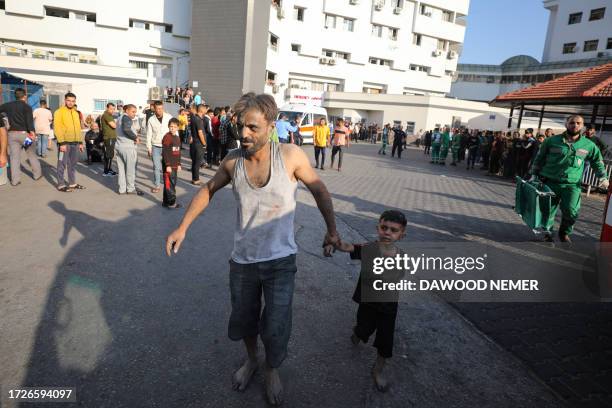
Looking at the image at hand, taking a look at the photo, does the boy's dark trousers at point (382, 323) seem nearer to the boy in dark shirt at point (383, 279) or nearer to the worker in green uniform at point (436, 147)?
the boy in dark shirt at point (383, 279)

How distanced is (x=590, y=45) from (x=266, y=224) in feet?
178

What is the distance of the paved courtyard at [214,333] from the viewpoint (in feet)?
8.89

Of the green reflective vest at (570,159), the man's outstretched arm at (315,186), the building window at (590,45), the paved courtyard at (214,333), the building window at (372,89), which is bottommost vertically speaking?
the paved courtyard at (214,333)

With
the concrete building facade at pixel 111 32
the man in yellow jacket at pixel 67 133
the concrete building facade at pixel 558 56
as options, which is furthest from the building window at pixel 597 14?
the man in yellow jacket at pixel 67 133

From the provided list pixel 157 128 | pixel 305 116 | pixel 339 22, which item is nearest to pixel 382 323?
pixel 157 128

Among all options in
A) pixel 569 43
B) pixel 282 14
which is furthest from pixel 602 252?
pixel 569 43

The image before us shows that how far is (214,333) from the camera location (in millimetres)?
3316

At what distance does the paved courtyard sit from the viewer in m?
2.71

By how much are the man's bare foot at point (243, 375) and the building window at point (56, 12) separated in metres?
43.7

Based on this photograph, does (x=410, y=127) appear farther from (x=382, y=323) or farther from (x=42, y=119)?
(x=382, y=323)

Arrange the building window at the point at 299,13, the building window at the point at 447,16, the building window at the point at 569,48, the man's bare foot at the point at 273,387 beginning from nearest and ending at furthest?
the man's bare foot at the point at 273,387
the building window at the point at 299,13
the building window at the point at 569,48
the building window at the point at 447,16

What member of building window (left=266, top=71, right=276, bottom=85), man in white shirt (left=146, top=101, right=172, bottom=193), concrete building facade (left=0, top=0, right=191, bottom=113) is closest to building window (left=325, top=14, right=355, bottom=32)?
building window (left=266, top=71, right=276, bottom=85)

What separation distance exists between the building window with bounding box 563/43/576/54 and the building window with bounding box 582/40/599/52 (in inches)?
54.1

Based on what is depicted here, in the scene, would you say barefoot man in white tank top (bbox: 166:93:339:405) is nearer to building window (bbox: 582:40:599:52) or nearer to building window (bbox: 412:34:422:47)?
building window (bbox: 412:34:422:47)
